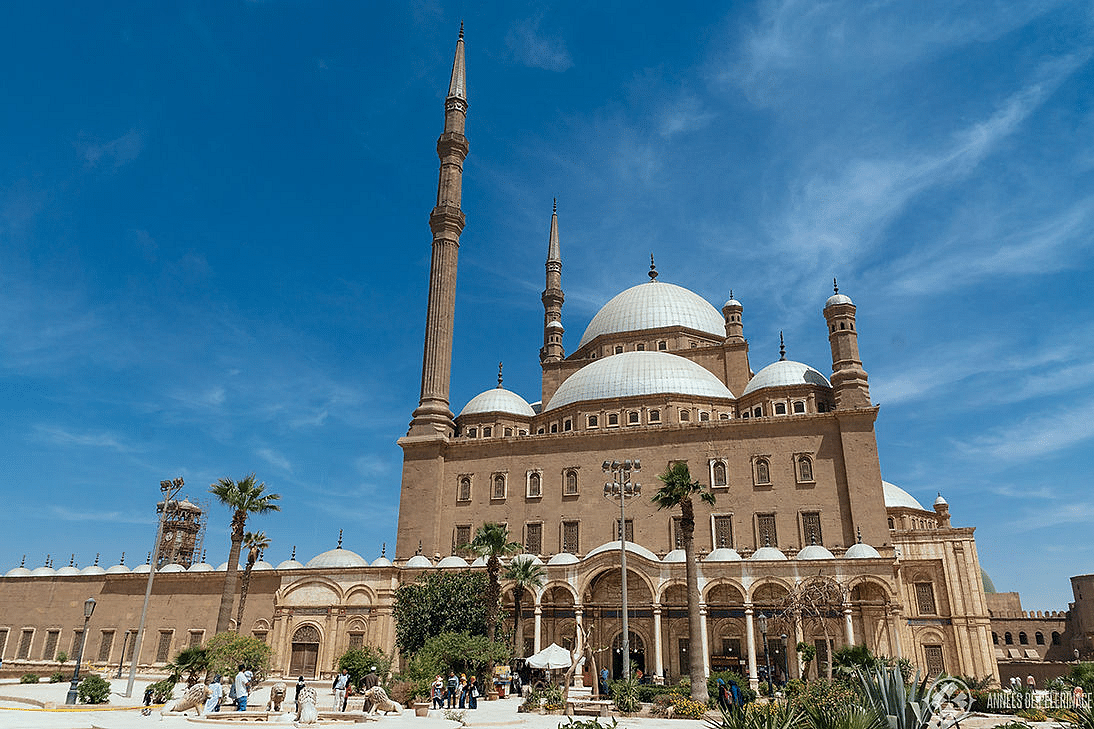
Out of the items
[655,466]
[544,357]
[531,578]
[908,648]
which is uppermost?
[544,357]

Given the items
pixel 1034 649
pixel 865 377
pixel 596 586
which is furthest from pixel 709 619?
pixel 1034 649

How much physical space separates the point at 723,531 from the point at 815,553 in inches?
199

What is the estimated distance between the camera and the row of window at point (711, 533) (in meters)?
35.2

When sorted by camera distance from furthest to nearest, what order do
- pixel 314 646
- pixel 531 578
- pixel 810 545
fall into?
pixel 314 646
pixel 810 545
pixel 531 578

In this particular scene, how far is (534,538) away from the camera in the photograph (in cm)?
3866

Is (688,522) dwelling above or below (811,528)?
below

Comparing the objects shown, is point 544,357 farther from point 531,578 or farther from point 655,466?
point 531,578

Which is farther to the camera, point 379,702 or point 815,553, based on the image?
point 815,553

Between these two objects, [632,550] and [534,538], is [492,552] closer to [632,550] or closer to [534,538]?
[632,550]

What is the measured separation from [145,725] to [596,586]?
2188 centimetres

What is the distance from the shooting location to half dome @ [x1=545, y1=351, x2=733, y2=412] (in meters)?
41.7

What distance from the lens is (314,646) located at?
3634cm

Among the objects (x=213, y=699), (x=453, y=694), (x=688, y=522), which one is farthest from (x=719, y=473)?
(x=213, y=699)

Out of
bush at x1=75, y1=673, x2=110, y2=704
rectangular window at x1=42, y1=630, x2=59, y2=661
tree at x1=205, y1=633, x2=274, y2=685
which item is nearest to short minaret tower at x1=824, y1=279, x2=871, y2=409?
tree at x1=205, y1=633, x2=274, y2=685
